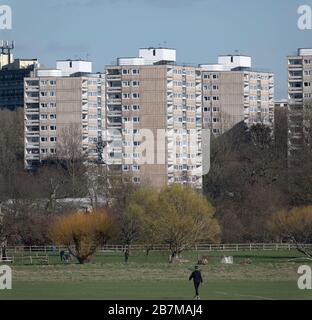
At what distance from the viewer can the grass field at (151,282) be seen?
34188 mm

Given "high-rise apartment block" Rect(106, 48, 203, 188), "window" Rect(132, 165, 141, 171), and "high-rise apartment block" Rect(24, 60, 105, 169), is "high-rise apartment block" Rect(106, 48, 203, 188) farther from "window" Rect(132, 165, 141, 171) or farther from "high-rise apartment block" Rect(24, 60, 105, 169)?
"high-rise apartment block" Rect(24, 60, 105, 169)

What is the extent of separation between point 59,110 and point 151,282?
256 ft

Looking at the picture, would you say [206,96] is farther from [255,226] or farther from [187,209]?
[187,209]

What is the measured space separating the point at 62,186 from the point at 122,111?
1946cm

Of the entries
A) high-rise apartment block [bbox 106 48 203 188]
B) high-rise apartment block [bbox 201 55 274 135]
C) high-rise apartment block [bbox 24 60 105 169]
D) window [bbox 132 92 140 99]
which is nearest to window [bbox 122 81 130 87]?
high-rise apartment block [bbox 106 48 203 188]

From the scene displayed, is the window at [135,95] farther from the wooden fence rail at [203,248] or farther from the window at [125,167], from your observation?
the wooden fence rail at [203,248]

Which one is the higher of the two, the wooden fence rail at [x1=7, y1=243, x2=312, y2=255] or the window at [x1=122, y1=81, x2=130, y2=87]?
the window at [x1=122, y1=81, x2=130, y2=87]

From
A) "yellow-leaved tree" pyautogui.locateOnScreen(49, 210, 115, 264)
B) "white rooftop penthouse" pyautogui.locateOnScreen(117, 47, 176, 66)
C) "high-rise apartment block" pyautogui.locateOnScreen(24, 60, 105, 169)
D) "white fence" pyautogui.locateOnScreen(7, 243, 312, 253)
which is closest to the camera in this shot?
"yellow-leaved tree" pyautogui.locateOnScreen(49, 210, 115, 264)

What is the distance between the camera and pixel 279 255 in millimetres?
61219

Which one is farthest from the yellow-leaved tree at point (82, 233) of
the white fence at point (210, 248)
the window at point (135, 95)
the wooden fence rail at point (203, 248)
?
the window at point (135, 95)

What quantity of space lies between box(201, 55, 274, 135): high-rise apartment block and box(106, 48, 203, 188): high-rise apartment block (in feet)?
27.8

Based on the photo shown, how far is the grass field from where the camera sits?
34.2 m

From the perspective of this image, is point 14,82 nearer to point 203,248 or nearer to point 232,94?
point 232,94

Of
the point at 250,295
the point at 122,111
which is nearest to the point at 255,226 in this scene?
the point at 122,111
